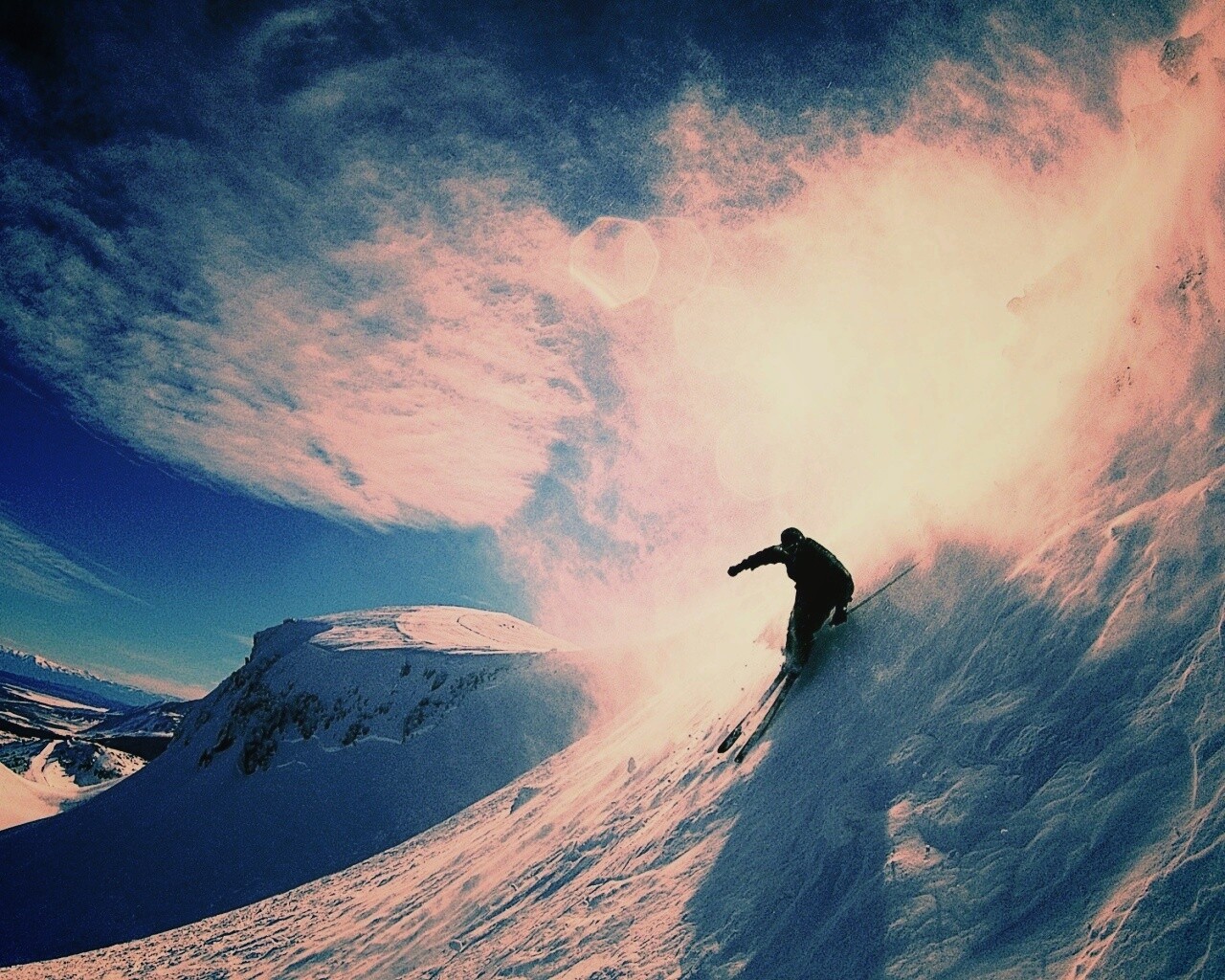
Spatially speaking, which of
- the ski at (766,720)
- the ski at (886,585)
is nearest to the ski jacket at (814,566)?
the ski at (886,585)

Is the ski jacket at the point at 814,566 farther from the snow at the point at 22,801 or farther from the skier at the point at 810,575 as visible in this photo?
the snow at the point at 22,801

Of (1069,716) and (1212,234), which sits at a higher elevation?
(1212,234)

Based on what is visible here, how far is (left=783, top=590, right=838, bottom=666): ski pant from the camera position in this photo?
8.17 m

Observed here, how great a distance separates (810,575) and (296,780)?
31.2m

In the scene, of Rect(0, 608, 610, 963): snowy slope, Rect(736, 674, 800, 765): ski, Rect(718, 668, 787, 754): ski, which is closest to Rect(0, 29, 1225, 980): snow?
Rect(736, 674, 800, 765): ski

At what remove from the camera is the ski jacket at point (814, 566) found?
26.3 ft

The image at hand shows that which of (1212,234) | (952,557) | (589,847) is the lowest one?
(589,847)

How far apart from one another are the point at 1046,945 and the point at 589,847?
6.79 m

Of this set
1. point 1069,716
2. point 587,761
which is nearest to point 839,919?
point 1069,716

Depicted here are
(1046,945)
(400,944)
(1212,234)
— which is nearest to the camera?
(1046,945)

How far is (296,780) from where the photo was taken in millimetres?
28531

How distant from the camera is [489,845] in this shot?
12562mm

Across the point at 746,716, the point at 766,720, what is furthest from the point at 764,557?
the point at 746,716

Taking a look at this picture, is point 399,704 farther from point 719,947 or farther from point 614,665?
point 719,947
